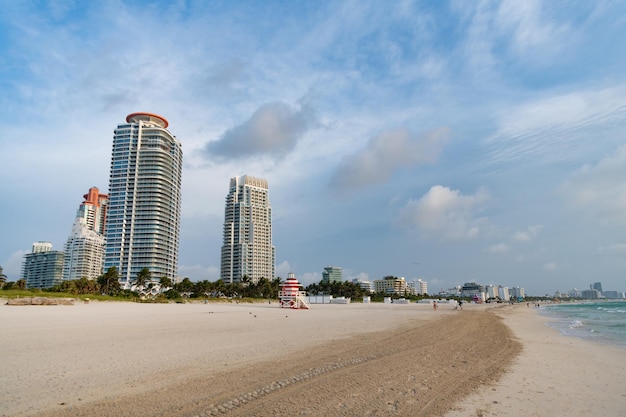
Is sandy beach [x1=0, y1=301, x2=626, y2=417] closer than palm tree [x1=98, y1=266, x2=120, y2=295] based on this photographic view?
Yes

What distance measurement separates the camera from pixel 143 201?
488 feet

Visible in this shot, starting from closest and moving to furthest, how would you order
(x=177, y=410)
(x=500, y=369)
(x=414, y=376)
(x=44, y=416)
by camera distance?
(x=44, y=416), (x=177, y=410), (x=414, y=376), (x=500, y=369)

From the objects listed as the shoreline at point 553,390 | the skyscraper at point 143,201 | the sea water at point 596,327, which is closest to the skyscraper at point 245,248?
the skyscraper at point 143,201

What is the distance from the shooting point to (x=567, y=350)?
17484mm

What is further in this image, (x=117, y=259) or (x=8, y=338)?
(x=117, y=259)

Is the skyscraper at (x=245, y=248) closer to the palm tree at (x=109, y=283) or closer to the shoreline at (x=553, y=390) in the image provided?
the palm tree at (x=109, y=283)

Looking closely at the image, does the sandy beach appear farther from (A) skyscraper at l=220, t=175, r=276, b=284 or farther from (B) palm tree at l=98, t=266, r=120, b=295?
(A) skyscraper at l=220, t=175, r=276, b=284

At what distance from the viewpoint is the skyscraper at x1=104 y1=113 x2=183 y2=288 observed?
143m

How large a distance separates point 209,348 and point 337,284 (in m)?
141

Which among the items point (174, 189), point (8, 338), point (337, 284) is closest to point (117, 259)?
point (174, 189)

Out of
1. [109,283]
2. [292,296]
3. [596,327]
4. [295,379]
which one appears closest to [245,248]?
[109,283]

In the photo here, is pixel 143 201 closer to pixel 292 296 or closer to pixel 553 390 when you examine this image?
pixel 292 296

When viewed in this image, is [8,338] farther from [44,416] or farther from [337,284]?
[337,284]

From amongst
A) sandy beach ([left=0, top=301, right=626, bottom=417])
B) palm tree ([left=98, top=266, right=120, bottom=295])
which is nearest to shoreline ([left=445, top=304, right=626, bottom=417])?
sandy beach ([left=0, top=301, right=626, bottom=417])
